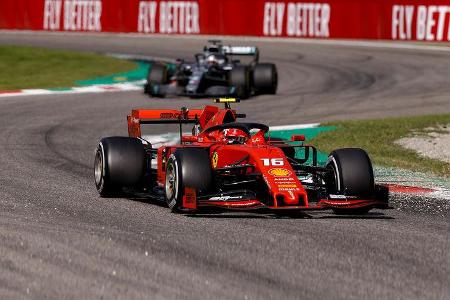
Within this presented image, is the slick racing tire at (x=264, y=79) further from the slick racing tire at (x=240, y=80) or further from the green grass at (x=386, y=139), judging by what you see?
the green grass at (x=386, y=139)

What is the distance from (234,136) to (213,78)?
13714 millimetres

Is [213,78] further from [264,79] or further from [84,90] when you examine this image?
[84,90]

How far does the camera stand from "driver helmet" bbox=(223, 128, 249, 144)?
38.4 feet

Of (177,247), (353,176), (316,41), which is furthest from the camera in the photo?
(316,41)

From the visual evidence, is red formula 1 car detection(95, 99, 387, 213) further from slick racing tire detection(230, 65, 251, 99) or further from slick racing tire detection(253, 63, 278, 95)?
slick racing tire detection(253, 63, 278, 95)

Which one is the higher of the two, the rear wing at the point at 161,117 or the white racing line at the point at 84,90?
the rear wing at the point at 161,117

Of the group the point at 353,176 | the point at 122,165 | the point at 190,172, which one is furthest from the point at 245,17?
the point at 190,172

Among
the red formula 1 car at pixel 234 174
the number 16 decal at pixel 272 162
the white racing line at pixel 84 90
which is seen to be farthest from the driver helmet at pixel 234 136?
the white racing line at pixel 84 90

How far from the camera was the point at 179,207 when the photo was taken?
10.8 metres

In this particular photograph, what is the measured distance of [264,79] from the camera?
25.9m

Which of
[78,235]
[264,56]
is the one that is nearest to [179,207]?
[78,235]

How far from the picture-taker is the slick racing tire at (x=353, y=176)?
10.9 metres

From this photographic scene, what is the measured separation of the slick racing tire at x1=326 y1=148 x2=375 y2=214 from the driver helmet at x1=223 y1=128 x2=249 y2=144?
3.58ft

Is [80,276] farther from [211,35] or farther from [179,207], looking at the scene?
[211,35]
